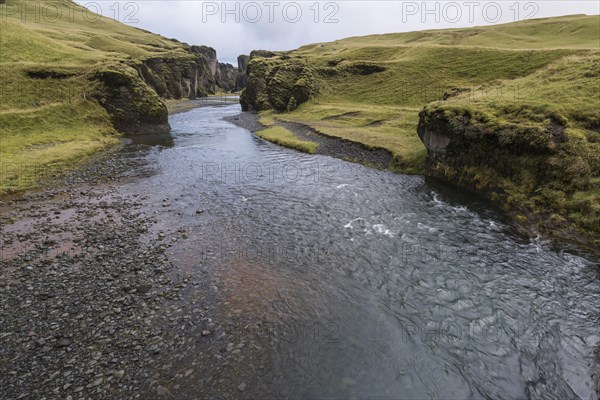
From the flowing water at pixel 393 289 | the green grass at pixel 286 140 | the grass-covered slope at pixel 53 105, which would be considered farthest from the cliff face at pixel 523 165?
the grass-covered slope at pixel 53 105

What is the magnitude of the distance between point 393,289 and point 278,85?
90.2m

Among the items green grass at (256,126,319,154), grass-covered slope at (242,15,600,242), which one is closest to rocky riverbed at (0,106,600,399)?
grass-covered slope at (242,15,600,242)

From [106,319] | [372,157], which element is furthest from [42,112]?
[106,319]

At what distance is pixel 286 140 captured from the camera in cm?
5825

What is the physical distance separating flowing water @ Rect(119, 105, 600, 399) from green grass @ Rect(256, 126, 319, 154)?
63.9 feet

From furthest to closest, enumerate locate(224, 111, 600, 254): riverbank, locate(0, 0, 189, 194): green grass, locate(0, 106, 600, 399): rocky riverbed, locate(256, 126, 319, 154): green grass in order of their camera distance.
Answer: locate(256, 126, 319, 154): green grass
locate(0, 0, 189, 194): green grass
locate(224, 111, 600, 254): riverbank
locate(0, 106, 600, 399): rocky riverbed

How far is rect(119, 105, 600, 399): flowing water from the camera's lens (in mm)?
13266

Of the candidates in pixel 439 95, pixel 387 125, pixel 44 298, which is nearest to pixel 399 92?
pixel 439 95

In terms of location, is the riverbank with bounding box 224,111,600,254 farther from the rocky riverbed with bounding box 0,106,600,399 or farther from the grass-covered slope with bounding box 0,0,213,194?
the grass-covered slope with bounding box 0,0,213,194

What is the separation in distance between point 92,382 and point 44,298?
6.91m

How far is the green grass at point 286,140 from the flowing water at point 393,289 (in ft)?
63.9

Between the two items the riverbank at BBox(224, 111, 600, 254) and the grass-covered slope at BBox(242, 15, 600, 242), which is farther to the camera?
the grass-covered slope at BBox(242, 15, 600, 242)

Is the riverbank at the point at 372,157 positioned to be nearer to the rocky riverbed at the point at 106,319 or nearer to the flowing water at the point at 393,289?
the flowing water at the point at 393,289

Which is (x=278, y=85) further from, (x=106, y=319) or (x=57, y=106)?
(x=106, y=319)
